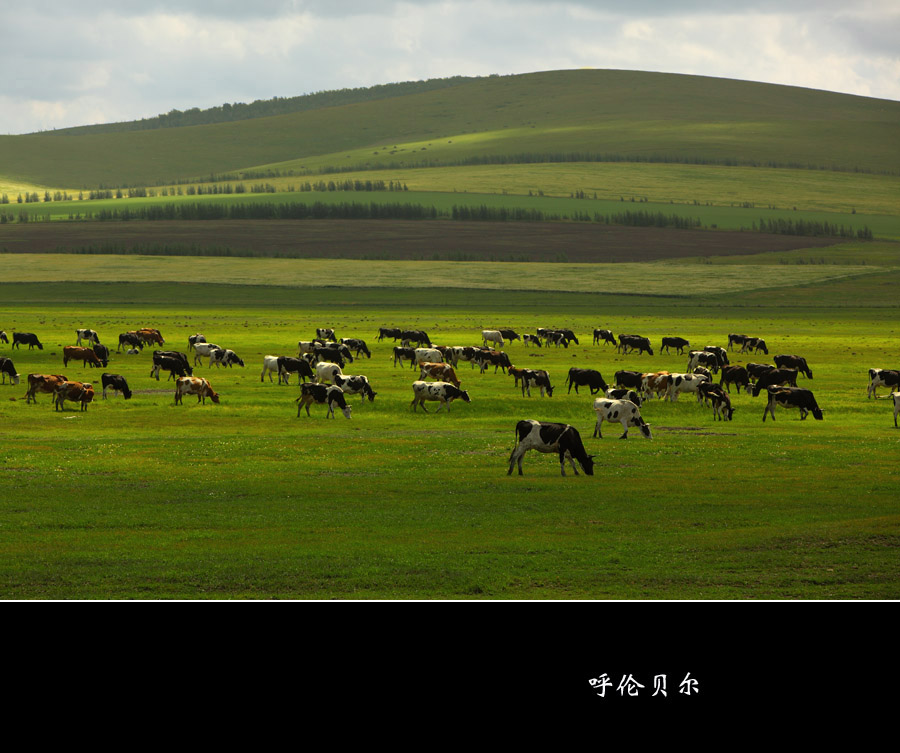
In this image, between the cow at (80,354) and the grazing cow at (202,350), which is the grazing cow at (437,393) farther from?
the cow at (80,354)

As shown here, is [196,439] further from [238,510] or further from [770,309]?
[770,309]

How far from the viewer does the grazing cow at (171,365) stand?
46.9 metres

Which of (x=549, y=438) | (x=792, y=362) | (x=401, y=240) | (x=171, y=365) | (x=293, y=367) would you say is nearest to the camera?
(x=549, y=438)

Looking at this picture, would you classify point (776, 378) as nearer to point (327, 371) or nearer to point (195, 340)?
point (327, 371)

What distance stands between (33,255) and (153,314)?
56.6 metres

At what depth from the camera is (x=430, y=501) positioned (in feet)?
71.2

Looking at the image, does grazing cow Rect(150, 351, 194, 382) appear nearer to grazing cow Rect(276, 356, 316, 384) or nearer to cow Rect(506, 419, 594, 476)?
grazing cow Rect(276, 356, 316, 384)

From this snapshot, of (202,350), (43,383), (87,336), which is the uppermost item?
(87,336)

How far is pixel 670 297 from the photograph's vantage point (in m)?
115

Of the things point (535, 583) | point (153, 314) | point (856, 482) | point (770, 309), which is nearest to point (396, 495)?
point (535, 583)

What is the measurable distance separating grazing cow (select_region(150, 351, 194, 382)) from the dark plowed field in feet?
334

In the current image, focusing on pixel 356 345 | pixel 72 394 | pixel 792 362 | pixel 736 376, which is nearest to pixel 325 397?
pixel 72 394

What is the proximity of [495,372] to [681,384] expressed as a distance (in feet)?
47.8

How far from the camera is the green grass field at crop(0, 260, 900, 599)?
50.3ft
